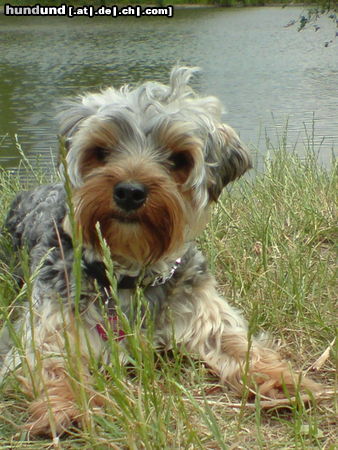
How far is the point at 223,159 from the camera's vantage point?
3488 millimetres

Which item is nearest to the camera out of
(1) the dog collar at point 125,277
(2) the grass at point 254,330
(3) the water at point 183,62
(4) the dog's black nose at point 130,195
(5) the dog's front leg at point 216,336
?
(2) the grass at point 254,330

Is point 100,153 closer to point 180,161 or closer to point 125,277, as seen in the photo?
point 180,161

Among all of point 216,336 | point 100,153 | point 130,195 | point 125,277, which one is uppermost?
point 100,153

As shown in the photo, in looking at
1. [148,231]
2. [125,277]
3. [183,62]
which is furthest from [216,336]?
[183,62]

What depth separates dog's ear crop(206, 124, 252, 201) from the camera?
3.38 metres

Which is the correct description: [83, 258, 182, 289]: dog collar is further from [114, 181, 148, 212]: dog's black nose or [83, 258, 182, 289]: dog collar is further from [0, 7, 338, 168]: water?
[0, 7, 338, 168]: water

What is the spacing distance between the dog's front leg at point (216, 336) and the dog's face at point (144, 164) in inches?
11.2

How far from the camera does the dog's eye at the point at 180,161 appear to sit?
3225 mm

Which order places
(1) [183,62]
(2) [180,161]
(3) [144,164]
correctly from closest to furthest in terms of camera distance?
(3) [144,164]
(2) [180,161]
(1) [183,62]

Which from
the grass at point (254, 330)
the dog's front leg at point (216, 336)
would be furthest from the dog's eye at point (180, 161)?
the grass at point (254, 330)

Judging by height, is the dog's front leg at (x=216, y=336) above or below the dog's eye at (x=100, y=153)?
below

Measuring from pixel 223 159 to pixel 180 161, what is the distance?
0.32m

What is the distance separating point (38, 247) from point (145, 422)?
1644 mm

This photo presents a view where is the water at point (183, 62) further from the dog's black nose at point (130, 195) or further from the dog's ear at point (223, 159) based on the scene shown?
the dog's black nose at point (130, 195)
